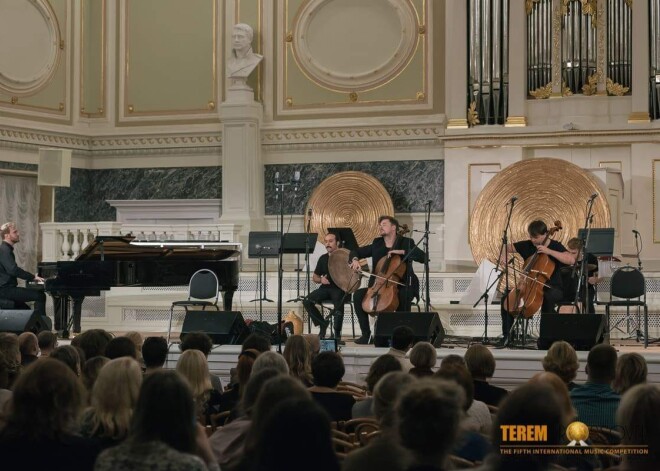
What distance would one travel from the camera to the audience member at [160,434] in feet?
9.47

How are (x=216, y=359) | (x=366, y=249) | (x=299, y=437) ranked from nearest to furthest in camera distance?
1. (x=299, y=437)
2. (x=216, y=359)
3. (x=366, y=249)

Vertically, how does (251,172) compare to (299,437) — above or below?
above

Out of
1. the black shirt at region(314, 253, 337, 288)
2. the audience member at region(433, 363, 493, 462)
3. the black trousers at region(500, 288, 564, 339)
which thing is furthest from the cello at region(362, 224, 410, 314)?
the audience member at region(433, 363, 493, 462)

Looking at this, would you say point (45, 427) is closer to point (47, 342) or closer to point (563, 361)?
point (563, 361)

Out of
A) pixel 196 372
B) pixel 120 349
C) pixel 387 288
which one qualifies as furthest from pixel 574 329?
pixel 196 372

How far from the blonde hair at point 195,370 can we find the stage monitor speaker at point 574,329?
3638 mm

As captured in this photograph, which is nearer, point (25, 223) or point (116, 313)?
point (116, 313)

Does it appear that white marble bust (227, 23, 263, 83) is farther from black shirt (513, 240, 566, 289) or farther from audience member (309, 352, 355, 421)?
audience member (309, 352, 355, 421)

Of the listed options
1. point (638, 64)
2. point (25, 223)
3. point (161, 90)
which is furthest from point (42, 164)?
point (638, 64)

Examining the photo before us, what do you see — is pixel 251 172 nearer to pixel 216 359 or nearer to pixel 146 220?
pixel 146 220

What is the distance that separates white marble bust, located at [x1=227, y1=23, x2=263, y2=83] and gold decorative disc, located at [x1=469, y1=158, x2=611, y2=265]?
353 cm

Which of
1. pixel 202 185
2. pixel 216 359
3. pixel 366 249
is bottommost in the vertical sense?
pixel 216 359

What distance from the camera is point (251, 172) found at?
14.0 metres

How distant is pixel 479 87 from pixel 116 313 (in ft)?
16.2
